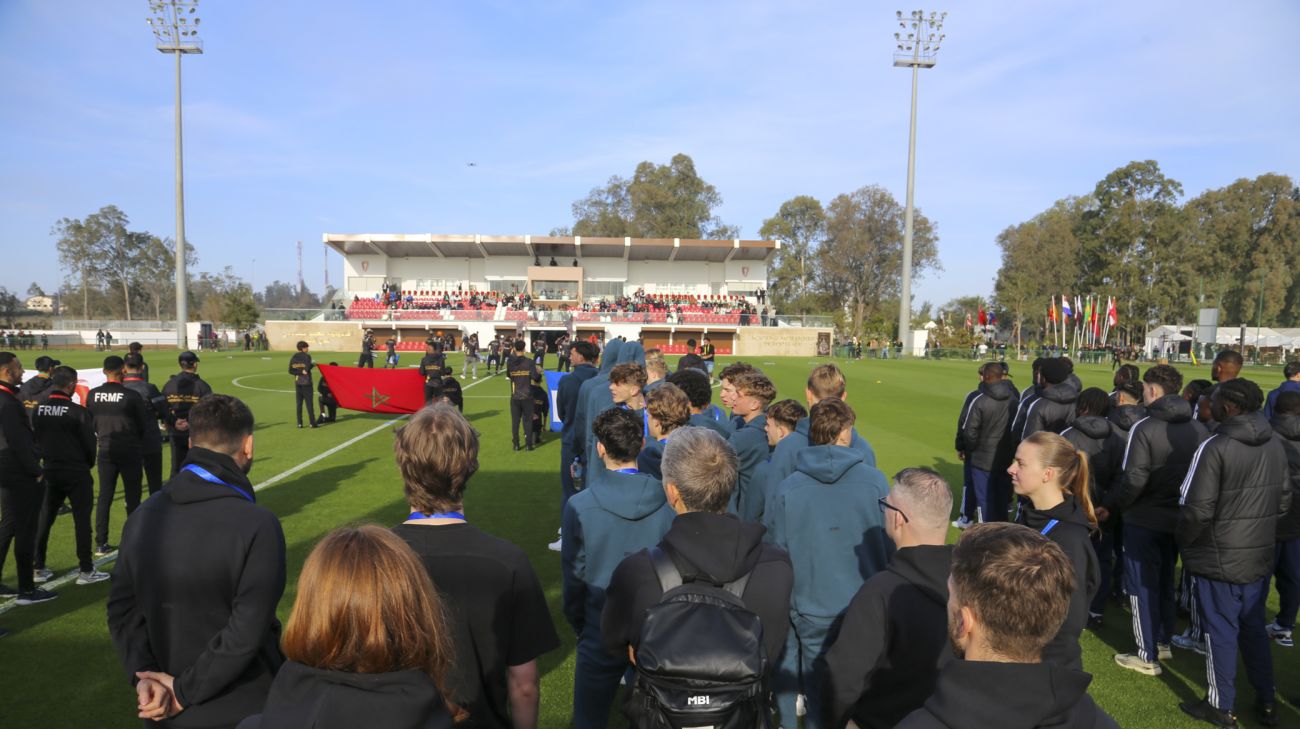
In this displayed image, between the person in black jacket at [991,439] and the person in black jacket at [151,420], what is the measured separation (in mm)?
8617

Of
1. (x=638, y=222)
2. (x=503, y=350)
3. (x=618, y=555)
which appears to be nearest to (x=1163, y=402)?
(x=618, y=555)

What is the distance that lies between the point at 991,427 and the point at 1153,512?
2771mm

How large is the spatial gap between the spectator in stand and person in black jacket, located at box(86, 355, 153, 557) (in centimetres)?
578

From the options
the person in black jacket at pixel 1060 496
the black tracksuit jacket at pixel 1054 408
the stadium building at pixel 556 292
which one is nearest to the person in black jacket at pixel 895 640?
the person in black jacket at pixel 1060 496

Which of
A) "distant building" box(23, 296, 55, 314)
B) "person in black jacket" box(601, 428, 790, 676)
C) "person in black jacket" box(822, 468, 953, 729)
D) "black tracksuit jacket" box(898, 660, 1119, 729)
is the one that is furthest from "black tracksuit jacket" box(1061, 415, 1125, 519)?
"distant building" box(23, 296, 55, 314)

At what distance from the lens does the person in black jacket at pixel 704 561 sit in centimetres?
241

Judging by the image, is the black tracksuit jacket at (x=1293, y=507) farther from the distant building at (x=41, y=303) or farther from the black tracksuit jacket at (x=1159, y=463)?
the distant building at (x=41, y=303)

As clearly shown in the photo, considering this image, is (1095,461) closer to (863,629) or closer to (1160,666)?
(1160,666)

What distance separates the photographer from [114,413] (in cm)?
648

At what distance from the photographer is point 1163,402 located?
506 centimetres

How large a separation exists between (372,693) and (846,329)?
62.6m

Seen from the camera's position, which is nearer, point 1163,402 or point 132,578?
point 132,578

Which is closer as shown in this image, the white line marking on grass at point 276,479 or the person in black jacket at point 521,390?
the white line marking on grass at point 276,479

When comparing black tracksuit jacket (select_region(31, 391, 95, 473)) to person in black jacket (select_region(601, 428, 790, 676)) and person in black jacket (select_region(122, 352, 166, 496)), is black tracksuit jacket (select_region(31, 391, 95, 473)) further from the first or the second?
person in black jacket (select_region(601, 428, 790, 676))
